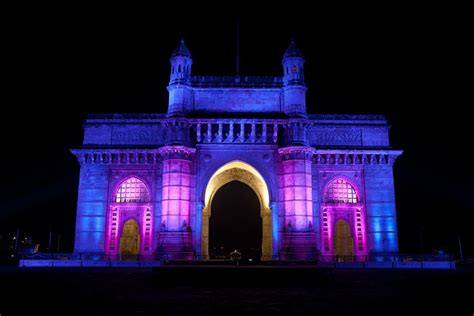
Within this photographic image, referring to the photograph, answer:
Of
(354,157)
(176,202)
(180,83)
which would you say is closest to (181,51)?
(180,83)

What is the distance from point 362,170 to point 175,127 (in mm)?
15508

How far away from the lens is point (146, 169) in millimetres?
34438

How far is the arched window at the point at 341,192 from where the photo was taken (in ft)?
115

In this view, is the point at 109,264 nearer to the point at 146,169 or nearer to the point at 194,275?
the point at 146,169

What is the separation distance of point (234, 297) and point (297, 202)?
1885 centimetres

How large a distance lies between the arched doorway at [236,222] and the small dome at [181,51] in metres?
20.1

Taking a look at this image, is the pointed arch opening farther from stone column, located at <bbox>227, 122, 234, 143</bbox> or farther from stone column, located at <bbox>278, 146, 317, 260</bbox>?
stone column, located at <bbox>227, 122, 234, 143</bbox>

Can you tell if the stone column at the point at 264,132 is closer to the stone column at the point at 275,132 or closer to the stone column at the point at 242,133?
the stone column at the point at 275,132

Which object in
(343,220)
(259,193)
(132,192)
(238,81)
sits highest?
(238,81)

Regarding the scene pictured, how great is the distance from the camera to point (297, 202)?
1224 inches

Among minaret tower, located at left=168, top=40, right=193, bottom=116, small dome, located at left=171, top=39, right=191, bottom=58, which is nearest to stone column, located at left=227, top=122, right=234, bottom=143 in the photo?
minaret tower, located at left=168, top=40, right=193, bottom=116

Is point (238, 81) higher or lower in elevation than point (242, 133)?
higher

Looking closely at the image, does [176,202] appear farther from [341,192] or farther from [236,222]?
[236,222]

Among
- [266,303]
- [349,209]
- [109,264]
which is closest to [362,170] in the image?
[349,209]
